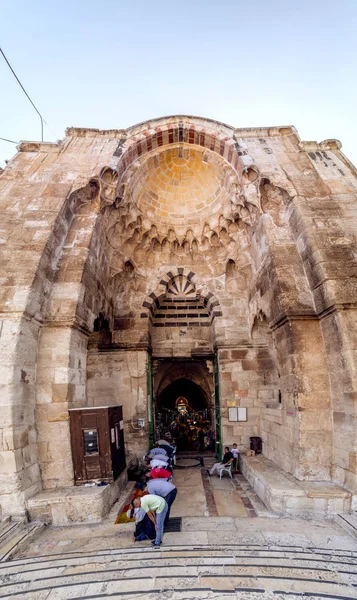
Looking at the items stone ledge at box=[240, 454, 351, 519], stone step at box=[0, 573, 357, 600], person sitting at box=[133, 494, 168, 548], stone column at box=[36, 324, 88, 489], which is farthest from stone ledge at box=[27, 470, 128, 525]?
stone ledge at box=[240, 454, 351, 519]

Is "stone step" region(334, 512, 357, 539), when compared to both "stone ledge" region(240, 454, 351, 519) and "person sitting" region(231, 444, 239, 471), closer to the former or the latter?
"stone ledge" region(240, 454, 351, 519)

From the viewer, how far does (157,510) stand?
4.06 m

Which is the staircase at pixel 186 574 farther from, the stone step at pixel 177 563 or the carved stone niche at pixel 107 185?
the carved stone niche at pixel 107 185

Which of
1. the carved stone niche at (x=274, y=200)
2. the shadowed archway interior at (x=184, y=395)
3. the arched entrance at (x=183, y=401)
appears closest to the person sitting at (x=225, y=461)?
the arched entrance at (x=183, y=401)

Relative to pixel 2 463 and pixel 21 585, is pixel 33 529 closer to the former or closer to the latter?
pixel 2 463

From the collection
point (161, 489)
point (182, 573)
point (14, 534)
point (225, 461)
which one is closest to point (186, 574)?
point (182, 573)

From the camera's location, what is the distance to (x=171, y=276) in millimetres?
9797

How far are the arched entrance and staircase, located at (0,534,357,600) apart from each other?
9.14 m

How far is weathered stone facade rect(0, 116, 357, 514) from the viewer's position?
5.30 metres

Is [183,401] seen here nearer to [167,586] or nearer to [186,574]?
[186,574]

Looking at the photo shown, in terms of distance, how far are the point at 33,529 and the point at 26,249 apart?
4.75 m

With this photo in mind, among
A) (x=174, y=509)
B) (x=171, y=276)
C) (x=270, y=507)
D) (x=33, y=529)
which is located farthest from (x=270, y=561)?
(x=171, y=276)

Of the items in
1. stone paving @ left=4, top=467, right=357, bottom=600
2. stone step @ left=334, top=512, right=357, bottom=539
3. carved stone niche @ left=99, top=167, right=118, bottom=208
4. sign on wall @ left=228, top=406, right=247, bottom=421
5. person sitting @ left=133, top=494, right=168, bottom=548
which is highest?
carved stone niche @ left=99, top=167, right=118, bottom=208

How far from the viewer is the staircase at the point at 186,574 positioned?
2.99 metres
